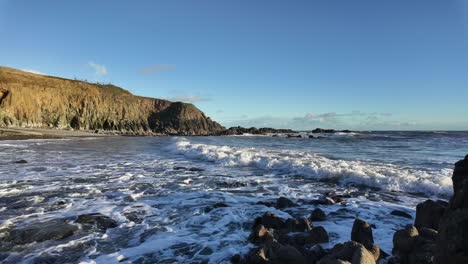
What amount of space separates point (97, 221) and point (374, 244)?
5.70m

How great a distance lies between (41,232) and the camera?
713cm

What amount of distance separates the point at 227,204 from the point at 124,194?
133 inches

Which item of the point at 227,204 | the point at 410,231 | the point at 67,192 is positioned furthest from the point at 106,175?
the point at 410,231

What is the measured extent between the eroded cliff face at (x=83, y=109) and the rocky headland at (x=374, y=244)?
5998 cm

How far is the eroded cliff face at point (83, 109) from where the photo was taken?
59003 mm

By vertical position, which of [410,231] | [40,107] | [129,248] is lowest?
[129,248]

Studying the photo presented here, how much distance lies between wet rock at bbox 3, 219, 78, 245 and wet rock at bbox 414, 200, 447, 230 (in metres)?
7.01

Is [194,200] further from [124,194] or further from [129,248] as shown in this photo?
[129,248]

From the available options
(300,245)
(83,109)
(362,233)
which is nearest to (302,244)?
(300,245)

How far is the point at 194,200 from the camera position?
408 inches

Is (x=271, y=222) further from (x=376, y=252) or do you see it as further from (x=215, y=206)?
(x=215, y=206)

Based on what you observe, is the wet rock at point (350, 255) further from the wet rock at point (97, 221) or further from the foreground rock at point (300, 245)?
the wet rock at point (97, 221)

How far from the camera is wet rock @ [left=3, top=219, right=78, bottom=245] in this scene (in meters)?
6.77

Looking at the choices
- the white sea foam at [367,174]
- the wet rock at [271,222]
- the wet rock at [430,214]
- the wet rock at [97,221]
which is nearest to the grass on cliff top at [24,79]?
the white sea foam at [367,174]
